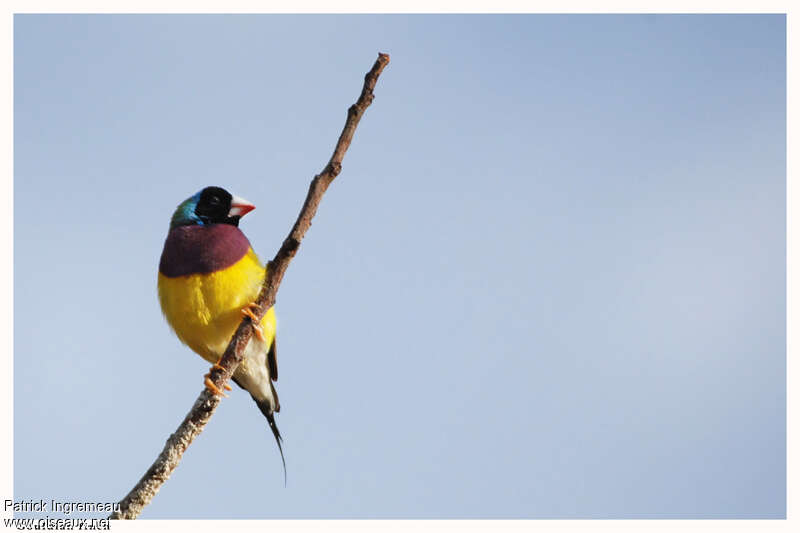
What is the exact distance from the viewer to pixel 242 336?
3750 mm

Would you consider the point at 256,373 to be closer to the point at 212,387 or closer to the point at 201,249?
the point at 201,249

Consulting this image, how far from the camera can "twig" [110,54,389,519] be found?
3.28m

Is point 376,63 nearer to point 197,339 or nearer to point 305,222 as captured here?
point 305,222

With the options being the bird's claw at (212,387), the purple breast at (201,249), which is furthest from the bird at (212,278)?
the bird's claw at (212,387)

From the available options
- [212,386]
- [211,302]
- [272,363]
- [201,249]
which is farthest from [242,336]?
[272,363]

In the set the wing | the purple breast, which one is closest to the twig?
the purple breast

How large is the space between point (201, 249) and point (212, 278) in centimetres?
26

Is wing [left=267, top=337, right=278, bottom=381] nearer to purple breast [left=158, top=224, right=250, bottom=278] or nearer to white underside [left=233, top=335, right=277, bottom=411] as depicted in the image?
white underside [left=233, top=335, right=277, bottom=411]

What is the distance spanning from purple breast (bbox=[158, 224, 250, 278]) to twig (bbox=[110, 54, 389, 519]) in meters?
1.04

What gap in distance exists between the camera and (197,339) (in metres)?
5.04

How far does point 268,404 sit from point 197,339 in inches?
37.3

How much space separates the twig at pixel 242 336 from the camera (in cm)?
328
